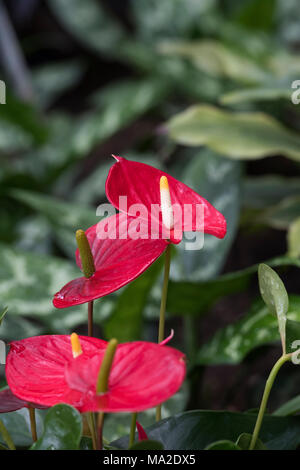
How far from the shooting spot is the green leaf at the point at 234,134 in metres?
0.96

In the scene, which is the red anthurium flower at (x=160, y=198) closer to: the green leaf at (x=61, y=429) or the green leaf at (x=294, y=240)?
the green leaf at (x=61, y=429)

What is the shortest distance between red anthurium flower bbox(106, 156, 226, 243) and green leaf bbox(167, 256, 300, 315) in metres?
0.27

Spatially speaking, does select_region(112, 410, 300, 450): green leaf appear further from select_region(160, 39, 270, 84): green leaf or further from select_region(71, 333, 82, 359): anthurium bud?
select_region(160, 39, 270, 84): green leaf

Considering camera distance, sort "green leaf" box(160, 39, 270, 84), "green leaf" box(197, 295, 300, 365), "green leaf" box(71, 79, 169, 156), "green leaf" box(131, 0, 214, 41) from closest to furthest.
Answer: "green leaf" box(197, 295, 300, 365) → "green leaf" box(160, 39, 270, 84) → "green leaf" box(71, 79, 169, 156) → "green leaf" box(131, 0, 214, 41)

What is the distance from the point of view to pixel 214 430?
44 centimetres

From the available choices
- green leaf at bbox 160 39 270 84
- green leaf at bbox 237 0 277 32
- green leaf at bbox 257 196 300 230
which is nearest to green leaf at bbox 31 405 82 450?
green leaf at bbox 257 196 300 230

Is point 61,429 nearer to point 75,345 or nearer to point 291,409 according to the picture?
point 75,345

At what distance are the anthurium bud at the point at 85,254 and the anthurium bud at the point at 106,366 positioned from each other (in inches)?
3.7

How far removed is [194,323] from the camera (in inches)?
35.8

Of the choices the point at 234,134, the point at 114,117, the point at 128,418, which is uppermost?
the point at 114,117

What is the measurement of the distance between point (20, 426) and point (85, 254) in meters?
0.19

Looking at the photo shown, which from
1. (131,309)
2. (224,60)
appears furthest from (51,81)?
(131,309)

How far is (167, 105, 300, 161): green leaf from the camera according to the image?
37.7 inches
